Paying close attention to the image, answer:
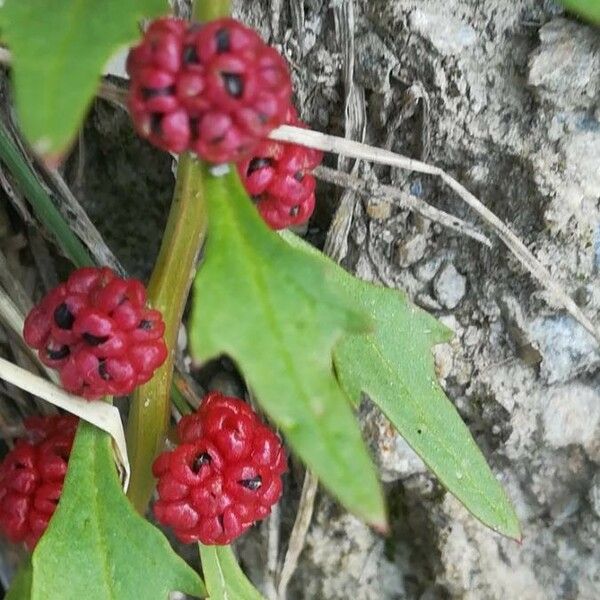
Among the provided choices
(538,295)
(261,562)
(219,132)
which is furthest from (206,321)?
(261,562)

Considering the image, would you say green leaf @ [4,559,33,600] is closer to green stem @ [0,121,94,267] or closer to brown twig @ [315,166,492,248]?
green stem @ [0,121,94,267]

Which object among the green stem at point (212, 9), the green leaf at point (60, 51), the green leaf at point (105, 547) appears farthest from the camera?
the green leaf at point (105, 547)

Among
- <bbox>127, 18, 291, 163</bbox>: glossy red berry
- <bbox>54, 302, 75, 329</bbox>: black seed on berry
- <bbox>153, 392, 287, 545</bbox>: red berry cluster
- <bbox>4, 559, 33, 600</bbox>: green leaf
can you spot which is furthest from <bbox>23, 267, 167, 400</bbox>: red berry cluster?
<bbox>4, 559, 33, 600</bbox>: green leaf

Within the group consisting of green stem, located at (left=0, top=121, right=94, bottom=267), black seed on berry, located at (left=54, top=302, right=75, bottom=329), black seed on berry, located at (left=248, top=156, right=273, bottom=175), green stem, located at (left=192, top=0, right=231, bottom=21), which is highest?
green stem, located at (left=192, top=0, right=231, bottom=21)

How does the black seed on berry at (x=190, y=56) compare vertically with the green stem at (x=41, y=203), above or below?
above

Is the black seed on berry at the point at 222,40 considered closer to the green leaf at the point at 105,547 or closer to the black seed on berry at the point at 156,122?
the black seed on berry at the point at 156,122

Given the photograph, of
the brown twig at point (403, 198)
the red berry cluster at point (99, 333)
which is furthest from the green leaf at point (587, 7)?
the red berry cluster at point (99, 333)

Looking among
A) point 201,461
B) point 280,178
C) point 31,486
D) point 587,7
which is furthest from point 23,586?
point 587,7

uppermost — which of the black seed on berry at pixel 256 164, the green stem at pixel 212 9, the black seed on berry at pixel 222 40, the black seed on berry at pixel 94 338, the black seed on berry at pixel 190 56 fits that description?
the black seed on berry at pixel 222 40
